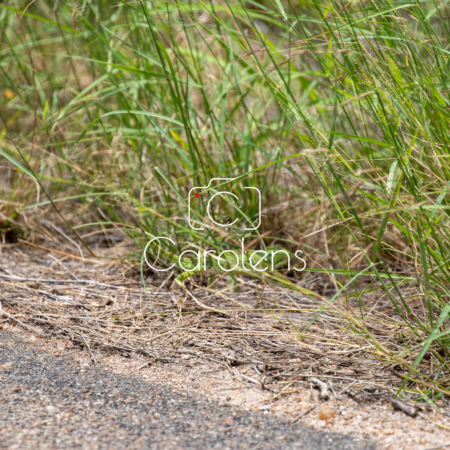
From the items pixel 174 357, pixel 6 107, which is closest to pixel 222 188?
pixel 174 357

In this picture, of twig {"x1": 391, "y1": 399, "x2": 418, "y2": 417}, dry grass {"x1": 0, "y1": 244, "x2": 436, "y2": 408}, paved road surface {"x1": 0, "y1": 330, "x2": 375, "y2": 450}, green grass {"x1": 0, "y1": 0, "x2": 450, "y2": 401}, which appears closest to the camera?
paved road surface {"x1": 0, "y1": 330, "x2": 375, "y2": 450}

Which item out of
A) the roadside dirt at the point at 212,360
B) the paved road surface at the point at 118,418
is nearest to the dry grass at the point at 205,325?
the roadside dirt at the point at 212,360

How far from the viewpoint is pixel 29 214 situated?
2.02 meters

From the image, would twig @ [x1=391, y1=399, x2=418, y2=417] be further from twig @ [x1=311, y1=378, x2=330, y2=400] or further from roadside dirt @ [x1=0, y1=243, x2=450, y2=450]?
twig @ [x1=311, y1=378, x2=330, y2=400]

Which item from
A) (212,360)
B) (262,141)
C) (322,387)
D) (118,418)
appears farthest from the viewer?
(262,141)

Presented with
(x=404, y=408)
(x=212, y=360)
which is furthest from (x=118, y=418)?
(x=404, y=408)

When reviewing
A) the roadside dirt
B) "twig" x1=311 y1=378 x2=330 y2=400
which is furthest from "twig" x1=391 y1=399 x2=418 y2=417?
"twig" x1=311 y1=378 x2=330 y2=400

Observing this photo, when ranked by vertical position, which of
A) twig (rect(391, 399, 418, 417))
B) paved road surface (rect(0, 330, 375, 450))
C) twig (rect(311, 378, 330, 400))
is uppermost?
paved road surface (rect(0, 330, 375, 450))

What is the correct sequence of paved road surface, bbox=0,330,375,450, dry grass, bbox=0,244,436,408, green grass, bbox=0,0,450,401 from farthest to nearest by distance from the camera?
green grass, bbox=0,0,450,401 < dry grass, bbox=0,244,436,408 < paved road surface, bbox=0,330,375,450

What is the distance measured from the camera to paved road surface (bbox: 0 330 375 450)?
0.90 meters

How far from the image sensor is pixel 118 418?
38.7 inches

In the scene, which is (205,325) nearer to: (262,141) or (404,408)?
(404,408)

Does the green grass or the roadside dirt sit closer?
the roadside dirt

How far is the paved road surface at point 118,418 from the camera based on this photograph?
35.4 inches
